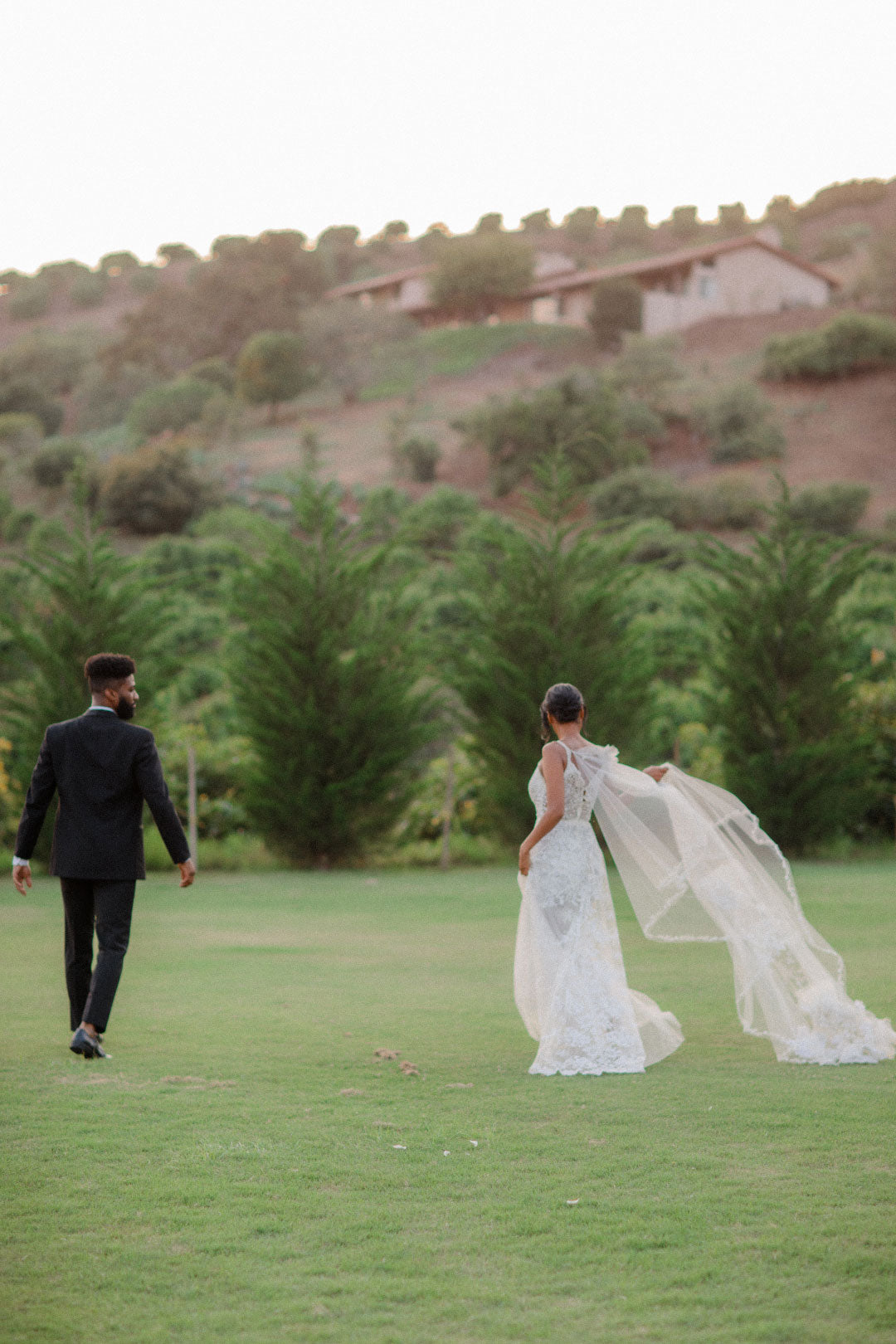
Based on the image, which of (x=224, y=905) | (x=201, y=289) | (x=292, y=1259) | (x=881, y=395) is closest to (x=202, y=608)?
(x=224, y=905)

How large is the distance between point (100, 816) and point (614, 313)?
71083 millimetres

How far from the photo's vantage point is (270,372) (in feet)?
242

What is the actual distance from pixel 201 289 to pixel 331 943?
8080cm

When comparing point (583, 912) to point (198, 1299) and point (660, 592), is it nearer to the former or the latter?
point (198, 1299)

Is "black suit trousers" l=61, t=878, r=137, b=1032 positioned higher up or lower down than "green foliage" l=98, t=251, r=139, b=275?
lower down

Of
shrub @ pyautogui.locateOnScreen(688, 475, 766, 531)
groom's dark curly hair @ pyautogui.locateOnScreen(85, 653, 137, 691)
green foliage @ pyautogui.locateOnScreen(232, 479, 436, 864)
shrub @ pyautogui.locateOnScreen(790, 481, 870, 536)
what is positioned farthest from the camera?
shrub @ pyautogui.locateOnScreen(790, 481, 870, 536)

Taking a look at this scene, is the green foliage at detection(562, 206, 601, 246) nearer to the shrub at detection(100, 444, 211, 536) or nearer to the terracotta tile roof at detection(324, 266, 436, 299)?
the terracotta tile roof at detection(324, 266, 436, 299)

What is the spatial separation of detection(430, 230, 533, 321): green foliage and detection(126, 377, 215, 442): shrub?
53.2ft

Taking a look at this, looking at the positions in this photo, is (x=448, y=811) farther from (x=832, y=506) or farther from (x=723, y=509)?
(x=832, y=506)

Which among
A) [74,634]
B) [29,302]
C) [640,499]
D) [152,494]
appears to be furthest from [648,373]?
[29,302]

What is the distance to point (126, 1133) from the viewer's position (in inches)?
230

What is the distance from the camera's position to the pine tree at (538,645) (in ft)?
62.1

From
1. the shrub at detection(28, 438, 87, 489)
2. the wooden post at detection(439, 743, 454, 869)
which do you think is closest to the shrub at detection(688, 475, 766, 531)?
the shrub at detection(28, 438, 87, 489)

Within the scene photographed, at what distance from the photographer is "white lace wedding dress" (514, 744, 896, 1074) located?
7.30m
